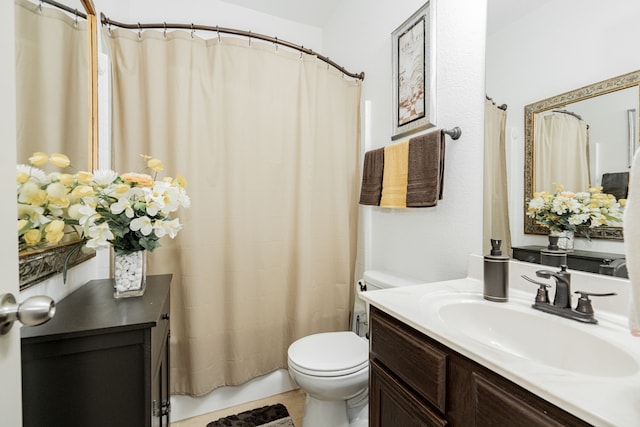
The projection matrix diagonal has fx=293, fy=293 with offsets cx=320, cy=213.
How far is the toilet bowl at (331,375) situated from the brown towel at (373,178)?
787mm

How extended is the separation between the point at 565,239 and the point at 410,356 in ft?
2.14

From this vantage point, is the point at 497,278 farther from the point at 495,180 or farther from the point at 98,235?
the point at 98,235

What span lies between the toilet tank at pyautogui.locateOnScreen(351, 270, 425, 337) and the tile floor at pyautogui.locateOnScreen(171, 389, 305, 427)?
0.56 meters

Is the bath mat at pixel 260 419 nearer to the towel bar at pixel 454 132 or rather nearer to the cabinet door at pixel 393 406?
the cabinet door at pixel 393 406

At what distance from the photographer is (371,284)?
5.43 ft

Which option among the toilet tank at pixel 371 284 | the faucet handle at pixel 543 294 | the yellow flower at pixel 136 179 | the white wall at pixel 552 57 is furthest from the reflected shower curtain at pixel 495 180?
the yellow flower at pixel 136 179

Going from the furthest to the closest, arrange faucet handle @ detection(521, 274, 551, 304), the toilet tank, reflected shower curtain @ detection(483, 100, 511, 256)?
the toilet tank, reflected shower curtain @ detection(483, 100, 511, 256), faucet handle @ detection(521, 274, 551, 304)

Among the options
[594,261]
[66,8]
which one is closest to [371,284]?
[594,261]

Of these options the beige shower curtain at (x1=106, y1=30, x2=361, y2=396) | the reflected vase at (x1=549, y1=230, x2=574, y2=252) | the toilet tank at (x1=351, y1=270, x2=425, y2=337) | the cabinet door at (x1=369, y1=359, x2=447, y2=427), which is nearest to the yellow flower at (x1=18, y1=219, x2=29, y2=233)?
the beige shower curtain at (x1=106, y1=30, x2=361, y2=396)

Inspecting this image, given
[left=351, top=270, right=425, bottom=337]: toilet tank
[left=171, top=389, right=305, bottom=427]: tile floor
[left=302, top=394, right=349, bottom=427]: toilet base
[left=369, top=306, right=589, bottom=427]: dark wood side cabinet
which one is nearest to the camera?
[left=369, top=306, right=589, bottom=427]: dark wood side cabinet

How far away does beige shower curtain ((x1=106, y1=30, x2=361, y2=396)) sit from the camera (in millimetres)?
1554

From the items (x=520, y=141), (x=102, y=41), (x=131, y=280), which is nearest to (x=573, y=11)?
(x=520, y=141)

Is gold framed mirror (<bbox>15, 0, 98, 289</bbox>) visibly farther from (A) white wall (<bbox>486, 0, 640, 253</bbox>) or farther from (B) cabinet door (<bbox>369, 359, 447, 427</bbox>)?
(A) white wall (<bbox>486, 0, 640, 253</bbox>)

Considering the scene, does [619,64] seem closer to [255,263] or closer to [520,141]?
[520,141]
